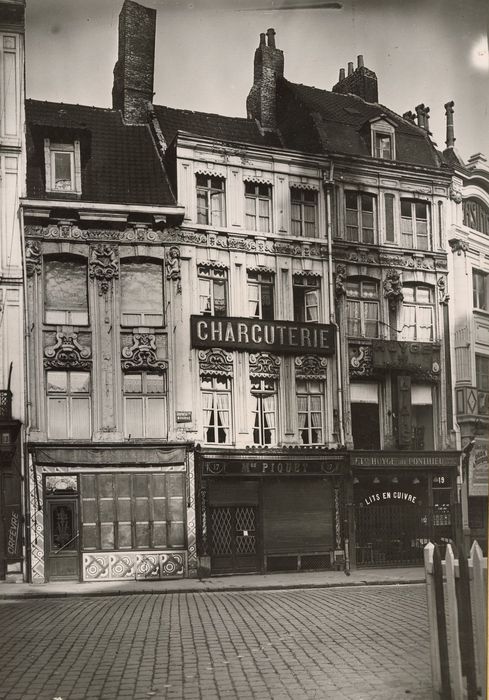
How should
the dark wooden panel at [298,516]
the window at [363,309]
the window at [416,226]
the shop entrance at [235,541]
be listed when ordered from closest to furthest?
the window at [416,226] < the window at [363,309] < the dark wooden panel at [298,516] < the shop entrance at [235,541]

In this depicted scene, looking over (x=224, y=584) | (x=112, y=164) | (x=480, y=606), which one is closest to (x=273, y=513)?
(x=224, y=584)

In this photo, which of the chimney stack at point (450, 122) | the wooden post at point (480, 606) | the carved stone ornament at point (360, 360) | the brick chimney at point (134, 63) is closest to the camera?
the wooden post at point (480, 606)

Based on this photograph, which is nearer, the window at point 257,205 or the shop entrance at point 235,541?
the shop entrance at point 235,541

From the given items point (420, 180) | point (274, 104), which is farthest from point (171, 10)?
point (420, 180)

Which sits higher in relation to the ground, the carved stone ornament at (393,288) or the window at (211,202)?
the window at (211,202)

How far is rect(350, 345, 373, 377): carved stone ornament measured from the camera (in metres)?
10.9

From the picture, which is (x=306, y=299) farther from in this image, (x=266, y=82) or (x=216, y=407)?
(x=266, y=82)

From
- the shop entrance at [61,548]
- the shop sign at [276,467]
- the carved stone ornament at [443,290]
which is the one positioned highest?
the carved stone ornament at [443,290]

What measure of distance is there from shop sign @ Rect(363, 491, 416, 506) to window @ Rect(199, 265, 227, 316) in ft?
9.25

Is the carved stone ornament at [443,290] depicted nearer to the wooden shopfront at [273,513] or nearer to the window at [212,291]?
the wooden shopfront at [273,513]

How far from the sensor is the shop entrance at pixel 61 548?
39.1 ft

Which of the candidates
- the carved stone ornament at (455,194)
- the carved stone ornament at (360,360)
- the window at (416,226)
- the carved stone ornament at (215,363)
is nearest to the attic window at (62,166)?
the carved stone ornament at (215,363)

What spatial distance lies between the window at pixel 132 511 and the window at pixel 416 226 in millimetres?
4567

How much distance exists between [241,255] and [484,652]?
7.08 metres
